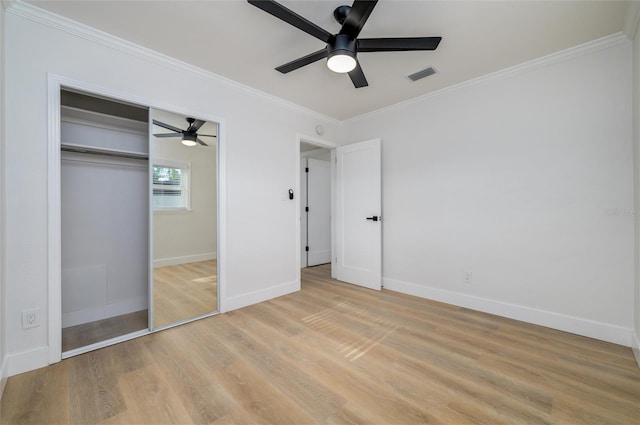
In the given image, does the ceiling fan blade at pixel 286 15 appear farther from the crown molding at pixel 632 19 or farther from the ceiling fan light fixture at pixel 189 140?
the crown molding at pixel 632 19

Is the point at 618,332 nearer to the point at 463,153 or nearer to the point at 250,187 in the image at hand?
the point at 463,153

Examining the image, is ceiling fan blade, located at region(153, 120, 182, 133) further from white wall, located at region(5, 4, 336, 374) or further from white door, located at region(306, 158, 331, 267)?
white door, located at region(306, 158, 331, 267)

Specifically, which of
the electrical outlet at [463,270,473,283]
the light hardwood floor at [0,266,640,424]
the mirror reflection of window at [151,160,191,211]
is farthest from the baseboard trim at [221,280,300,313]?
the electrical outlet at [463,270,473,283]

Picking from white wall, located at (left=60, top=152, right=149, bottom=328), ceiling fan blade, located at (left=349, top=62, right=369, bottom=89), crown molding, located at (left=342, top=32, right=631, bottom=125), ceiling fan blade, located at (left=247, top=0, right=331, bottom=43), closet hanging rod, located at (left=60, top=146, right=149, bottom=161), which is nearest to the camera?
ceiling fan blade, located at (left=247, top=0, right=331, bottom=43)

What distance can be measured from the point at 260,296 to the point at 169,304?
0.99m

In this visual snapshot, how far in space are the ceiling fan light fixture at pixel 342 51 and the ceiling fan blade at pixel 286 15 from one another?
0.07 meters

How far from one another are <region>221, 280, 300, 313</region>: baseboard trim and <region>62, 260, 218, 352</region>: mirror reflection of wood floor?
161 mm

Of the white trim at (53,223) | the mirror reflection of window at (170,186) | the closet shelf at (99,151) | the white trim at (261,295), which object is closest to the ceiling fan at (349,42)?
the mirror reflection of window at (170,186)

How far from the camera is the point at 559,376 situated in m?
1.85

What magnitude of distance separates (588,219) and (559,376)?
144cm

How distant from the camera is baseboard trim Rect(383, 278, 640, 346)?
7.52 ft

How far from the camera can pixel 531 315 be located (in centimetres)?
268

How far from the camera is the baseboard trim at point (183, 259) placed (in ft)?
8.75

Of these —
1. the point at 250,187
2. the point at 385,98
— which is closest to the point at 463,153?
the point at 385,98
